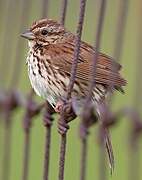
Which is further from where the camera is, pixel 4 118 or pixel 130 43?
pixel 130 43

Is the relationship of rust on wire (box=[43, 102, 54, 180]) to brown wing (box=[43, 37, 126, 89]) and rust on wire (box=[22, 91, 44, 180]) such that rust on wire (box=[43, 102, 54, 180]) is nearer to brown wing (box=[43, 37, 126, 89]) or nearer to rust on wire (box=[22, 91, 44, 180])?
rust on wire (box=[22, 91, 44, 180])

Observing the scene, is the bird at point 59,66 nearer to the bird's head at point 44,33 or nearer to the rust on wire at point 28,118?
the bird's head at point 44,33

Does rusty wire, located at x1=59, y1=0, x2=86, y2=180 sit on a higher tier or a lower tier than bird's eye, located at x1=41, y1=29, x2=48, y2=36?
lower

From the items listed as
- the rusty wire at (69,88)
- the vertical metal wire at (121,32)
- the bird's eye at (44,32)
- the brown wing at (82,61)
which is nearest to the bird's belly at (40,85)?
the brown wing at (82,61)

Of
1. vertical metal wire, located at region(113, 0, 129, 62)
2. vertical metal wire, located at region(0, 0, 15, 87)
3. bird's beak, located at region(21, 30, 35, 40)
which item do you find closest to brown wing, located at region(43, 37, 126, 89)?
bird's beak, located at region(21, 30, 35, 40)

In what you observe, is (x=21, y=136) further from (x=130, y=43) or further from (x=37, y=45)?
(x=37, y=45)

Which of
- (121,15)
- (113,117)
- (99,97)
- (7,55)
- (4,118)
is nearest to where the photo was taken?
(113,117)

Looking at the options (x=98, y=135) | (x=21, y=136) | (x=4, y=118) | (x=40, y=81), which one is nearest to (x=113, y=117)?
(x=98, y=135)

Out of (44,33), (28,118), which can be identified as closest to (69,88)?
(28,118)

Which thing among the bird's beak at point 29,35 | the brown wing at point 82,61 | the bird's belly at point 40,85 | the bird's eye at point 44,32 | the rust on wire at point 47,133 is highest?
the bird's eye at point 44,32
